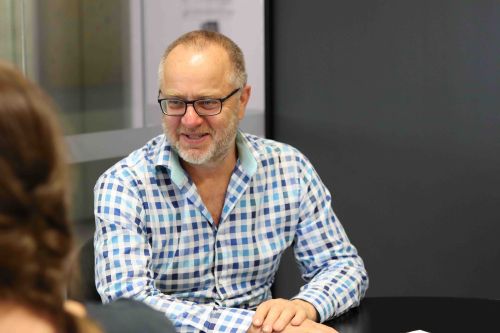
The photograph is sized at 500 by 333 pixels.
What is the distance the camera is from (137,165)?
8.36 ft

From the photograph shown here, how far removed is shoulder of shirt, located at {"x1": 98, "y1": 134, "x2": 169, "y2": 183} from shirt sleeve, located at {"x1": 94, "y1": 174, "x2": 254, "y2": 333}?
2cm

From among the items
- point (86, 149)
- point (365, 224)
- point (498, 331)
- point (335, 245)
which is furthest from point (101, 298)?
point (365, 224)

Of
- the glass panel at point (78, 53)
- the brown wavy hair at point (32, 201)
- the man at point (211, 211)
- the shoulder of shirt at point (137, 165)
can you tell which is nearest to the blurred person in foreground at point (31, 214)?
the brown wavy hair at point (32, 201)

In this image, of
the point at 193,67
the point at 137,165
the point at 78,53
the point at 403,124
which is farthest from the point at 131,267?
the point at 403,124

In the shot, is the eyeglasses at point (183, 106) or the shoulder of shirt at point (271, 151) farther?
the shoulder of shirt at point (271, 151)

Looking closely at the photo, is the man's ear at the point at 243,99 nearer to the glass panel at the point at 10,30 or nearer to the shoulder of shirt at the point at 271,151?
the shoulder of shirt at the point at 271,151

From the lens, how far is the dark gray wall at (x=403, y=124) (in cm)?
392

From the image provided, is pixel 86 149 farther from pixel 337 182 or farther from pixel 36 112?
pixel 36 112

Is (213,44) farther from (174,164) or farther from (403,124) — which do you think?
(403,124)

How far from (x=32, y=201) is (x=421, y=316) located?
1498 millimetres

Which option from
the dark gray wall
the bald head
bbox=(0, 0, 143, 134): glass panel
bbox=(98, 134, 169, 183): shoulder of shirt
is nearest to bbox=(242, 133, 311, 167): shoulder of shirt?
the bald head

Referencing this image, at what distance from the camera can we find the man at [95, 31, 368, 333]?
2.40m

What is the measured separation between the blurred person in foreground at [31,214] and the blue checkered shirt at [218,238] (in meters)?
1.29

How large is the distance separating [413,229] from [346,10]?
105cm
